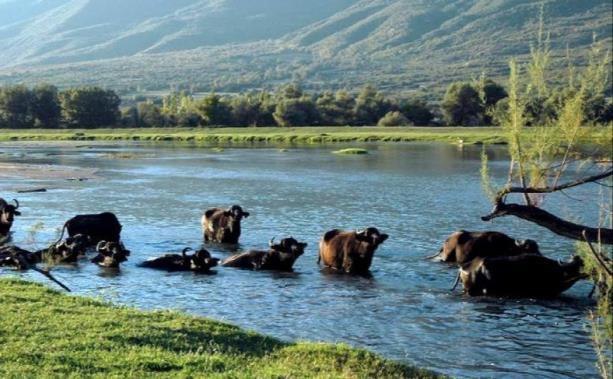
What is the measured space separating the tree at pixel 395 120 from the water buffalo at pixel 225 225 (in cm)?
8452

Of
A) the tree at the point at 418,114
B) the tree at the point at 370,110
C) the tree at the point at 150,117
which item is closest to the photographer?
the tree at the point at 418,114

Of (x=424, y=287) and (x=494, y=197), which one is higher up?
(x=494, y=197)

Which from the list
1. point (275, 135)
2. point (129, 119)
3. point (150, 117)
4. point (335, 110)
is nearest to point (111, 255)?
point (275, 135)

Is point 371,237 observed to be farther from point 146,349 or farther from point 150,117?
point 150,117

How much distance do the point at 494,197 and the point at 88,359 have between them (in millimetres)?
5727

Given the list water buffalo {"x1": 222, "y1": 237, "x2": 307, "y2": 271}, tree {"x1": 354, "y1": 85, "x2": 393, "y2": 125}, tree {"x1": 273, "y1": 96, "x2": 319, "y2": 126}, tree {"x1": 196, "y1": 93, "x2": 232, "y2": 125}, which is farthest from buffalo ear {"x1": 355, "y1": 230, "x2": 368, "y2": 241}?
tree {"x1": 196, "y1": 93, "x2": 232, "y2": 125}

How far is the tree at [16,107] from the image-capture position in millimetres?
119250

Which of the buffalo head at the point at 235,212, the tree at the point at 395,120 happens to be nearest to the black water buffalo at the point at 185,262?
the buffalo head at the point at 235,212

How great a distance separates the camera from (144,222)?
3069 centimetres

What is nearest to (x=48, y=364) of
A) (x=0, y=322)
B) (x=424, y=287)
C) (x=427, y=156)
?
(x=0, y=322)

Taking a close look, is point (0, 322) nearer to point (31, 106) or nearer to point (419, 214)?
point (419, 214)

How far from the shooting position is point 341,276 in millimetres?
21094

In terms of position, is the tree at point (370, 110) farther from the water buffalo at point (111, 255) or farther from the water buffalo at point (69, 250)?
the water buffalo at point (111, 255)

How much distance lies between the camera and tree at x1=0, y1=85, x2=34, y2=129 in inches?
4695
